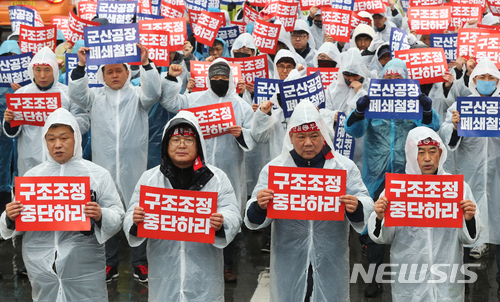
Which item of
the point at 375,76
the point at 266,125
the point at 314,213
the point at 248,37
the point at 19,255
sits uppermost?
the point at 248,37

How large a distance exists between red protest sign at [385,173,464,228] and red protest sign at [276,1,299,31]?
20.9 ft

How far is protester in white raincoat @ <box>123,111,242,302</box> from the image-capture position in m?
4.45

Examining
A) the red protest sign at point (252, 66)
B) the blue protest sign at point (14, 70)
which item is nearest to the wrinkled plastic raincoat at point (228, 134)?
the red protest sign at point (252, 66)

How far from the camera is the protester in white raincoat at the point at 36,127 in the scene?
6914 millimetres

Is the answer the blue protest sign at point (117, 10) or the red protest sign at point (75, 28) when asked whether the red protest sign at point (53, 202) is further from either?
the blue protest sign at point (117, 10)

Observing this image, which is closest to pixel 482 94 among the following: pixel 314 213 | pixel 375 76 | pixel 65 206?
pixel 375 76

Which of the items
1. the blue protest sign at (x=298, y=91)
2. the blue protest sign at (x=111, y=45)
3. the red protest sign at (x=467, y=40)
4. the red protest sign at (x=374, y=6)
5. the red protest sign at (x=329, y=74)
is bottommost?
the blue protest sign at (x=298, y=91)

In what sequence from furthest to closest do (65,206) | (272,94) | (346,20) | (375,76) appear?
(346,20) < (375,76) < (272,94) < (65,206)

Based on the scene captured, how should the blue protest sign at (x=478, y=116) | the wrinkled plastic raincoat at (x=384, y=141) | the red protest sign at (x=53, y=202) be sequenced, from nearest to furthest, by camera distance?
the red protest sign at (x=53, y=202) < the blue protest sign at (x=478, y=116) < the wrinkled plastic raincoat at (x=384, y=141)

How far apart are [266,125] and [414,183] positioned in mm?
2292

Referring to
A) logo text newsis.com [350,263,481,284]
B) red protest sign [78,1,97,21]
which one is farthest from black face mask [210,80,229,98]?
red protest sign [78,1,97,21]

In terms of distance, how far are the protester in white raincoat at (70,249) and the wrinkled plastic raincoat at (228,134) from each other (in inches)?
87.1

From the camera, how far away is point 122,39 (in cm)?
671

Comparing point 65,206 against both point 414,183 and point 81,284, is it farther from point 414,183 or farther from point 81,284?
Answer: point 414,183
